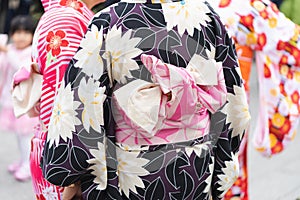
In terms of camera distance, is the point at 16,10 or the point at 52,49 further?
the point at 16,10

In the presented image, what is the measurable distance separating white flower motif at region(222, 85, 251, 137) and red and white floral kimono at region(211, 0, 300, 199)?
87 centimetres

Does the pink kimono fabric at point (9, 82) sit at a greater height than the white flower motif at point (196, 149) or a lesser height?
lesser

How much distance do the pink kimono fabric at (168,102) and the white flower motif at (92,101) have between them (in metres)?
0.07

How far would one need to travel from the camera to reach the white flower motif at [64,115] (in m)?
2.36

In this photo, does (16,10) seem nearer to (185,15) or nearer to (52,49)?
(52,49)

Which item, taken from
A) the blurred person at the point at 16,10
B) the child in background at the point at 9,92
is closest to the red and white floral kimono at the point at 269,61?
the child in background at the point at 9,92

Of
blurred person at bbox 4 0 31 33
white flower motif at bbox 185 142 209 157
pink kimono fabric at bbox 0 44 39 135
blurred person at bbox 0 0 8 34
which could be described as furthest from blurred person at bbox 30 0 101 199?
blurred person at bbox 0 0 8 34

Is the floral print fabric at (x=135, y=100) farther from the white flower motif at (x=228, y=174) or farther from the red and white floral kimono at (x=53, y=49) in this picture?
the red and white floral kimono at (x=53, y=49)

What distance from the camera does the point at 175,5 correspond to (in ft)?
7.97

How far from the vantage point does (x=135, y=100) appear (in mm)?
2346

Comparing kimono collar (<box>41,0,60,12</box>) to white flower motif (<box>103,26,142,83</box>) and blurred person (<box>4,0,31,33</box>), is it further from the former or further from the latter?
blurred person (<box>4,0,31,33</box>)

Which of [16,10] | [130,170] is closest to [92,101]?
[130,170]

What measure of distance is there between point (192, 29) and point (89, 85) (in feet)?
1.43

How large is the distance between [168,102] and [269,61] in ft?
4.46
